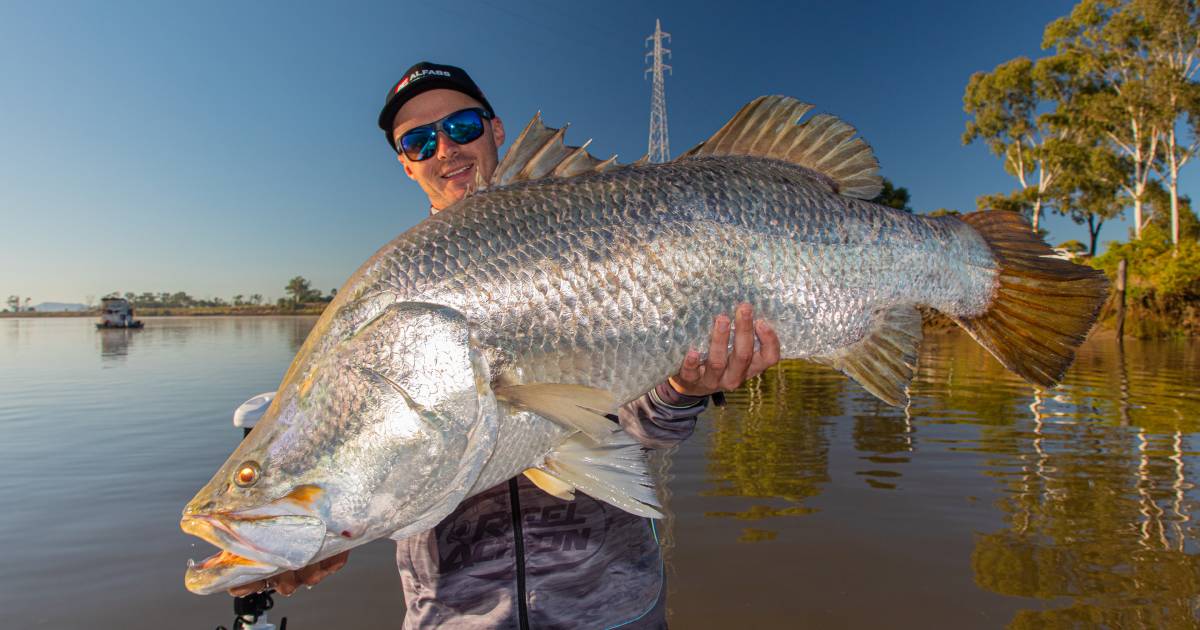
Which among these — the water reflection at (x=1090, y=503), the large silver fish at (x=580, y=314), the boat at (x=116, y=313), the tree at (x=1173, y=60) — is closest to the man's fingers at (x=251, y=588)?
the large silver fish at (x=580, y=314)

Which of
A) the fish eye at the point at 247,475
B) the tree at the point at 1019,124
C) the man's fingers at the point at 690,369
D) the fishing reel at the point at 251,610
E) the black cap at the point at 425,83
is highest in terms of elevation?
the tree at the point at 1019,124

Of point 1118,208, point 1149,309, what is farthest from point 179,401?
point 1118,208

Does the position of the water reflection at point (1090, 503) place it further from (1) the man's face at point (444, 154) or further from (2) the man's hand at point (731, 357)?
(1) the man's face at point (444, 154)

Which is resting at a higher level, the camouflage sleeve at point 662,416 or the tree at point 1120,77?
the tree at point 1120,77

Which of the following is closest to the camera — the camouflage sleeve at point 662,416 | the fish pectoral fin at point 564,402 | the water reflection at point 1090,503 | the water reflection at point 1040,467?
the fish pectoral fin at point 564,402

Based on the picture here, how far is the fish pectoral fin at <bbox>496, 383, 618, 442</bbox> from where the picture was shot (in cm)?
191

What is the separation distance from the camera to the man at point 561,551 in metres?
2.38

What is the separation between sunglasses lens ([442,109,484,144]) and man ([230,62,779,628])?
110 centimetres

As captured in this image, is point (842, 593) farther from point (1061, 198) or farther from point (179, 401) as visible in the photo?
point (1061, 198)

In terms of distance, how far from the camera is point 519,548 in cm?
243

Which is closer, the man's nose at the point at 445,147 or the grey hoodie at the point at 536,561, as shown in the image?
the grey hoodie at the point at 536,561

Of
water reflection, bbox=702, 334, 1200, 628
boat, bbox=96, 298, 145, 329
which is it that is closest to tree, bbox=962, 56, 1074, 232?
water reflection, bbox=702, 334, 1200, 628

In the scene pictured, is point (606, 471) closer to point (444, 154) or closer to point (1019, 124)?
point (444, 154)

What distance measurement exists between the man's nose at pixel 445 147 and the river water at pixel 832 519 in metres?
3.90
